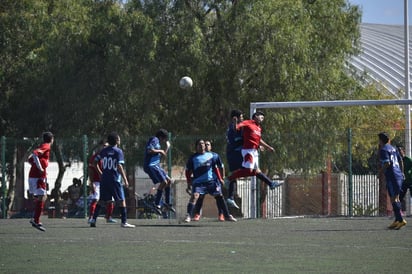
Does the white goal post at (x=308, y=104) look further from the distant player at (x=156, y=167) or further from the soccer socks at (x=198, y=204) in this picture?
the soccer socks at (x=198, y=204)

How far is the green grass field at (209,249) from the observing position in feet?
39.7

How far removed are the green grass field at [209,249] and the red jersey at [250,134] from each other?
1.58m

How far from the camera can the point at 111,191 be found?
19.9 meters

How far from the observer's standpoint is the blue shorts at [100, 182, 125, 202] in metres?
19.9

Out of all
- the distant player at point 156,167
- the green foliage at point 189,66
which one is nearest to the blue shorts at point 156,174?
the distant player at point 156,167

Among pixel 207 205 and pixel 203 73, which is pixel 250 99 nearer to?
pixel 203 73

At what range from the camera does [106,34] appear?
115 ft

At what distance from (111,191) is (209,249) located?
18.7 ft

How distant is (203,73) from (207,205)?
19.9 ft

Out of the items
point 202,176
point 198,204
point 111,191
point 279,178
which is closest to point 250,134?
point 202,176

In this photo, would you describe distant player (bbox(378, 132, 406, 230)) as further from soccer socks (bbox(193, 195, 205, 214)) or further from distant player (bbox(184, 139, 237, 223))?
soccer socks (bbox(193, 195, 205, 214))

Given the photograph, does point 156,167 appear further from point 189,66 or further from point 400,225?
point 189,66

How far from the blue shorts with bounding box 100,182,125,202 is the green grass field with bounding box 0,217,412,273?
592mm

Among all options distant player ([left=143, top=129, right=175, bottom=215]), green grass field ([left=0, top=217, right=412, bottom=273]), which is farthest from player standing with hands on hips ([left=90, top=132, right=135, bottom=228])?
distant player ([left=143, top=129, right=175, bottom=215])
